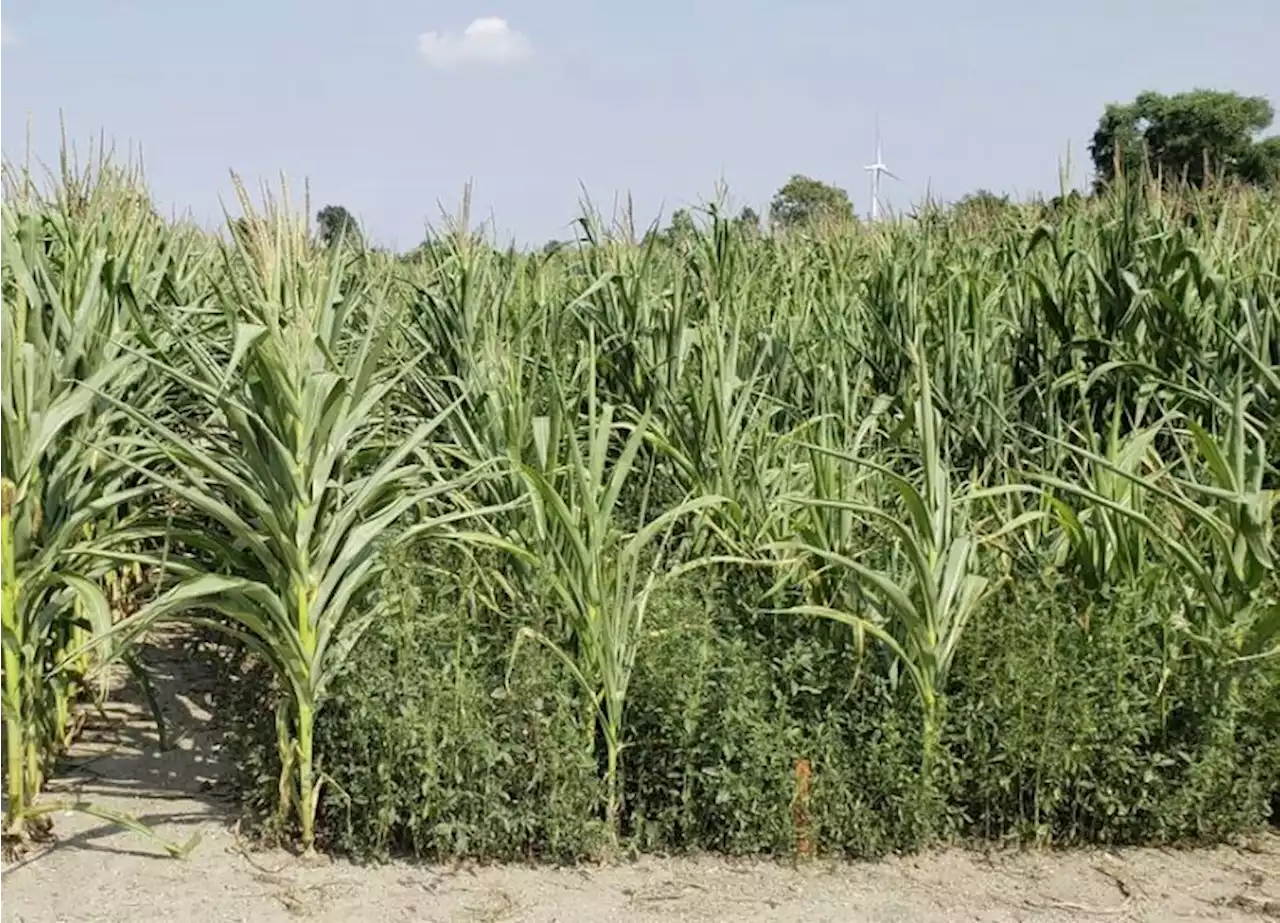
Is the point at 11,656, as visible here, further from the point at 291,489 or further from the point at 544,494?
the point at 544,494

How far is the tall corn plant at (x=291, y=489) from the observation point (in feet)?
8.83

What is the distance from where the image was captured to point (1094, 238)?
17.3ft

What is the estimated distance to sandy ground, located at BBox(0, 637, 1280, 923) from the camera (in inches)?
103

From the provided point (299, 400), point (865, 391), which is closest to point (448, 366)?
point (865, 391)

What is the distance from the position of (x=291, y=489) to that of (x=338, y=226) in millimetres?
1106

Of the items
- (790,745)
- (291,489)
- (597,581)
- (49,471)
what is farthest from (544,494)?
(49,471)

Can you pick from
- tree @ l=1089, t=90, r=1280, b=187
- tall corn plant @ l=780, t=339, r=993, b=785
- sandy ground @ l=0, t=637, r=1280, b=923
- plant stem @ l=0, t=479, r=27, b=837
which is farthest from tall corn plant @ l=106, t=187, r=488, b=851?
tree @ l=1089, t=90, r=1280, b=187

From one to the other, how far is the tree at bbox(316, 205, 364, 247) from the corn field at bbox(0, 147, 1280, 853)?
0.26ft

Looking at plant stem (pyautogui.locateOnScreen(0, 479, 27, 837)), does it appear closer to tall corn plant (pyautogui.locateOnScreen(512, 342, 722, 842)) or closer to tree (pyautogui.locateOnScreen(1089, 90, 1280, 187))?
tall corn plant (pyautogui.locateOnScreen(512, 342, 722, 842))

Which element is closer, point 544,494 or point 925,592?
point 925,592

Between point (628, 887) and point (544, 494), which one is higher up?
point (544, 494)

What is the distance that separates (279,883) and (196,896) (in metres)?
0.18

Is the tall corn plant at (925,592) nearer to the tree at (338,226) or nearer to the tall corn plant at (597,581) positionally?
the tall corn plant at (597,581)

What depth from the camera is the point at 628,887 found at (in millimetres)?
2727
